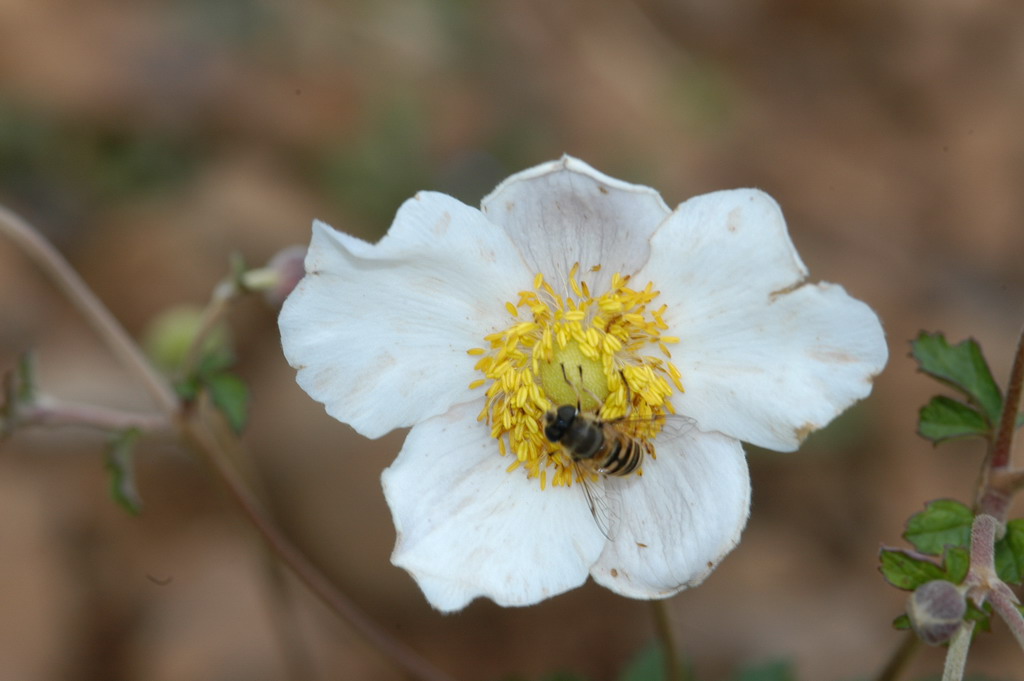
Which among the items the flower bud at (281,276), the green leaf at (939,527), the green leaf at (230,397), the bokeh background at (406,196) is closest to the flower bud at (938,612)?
the green leaf at (939,527)

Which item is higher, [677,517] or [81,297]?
[677,517]

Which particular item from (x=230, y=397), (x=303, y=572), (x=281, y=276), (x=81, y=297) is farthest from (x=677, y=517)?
(x=81, y=297)

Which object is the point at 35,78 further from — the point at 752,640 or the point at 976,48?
the point at 976,48

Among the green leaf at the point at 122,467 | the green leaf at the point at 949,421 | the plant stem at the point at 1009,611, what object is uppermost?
the green leaf at the point at 949,421

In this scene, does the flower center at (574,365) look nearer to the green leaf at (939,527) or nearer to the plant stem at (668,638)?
the plant stem at (668,638)

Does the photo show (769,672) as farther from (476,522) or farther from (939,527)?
(476,522)

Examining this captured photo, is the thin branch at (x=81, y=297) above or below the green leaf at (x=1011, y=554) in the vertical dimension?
below

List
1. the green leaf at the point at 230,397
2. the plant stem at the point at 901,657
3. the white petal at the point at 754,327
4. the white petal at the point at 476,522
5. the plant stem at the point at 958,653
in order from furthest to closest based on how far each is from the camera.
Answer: the green leaf at the point at 230,397 → the plant stem at the point at 901,657 → the white petal at the point at 476,522 → the white petal at the point at 754,327 → the plant stem at the point at 958,653
